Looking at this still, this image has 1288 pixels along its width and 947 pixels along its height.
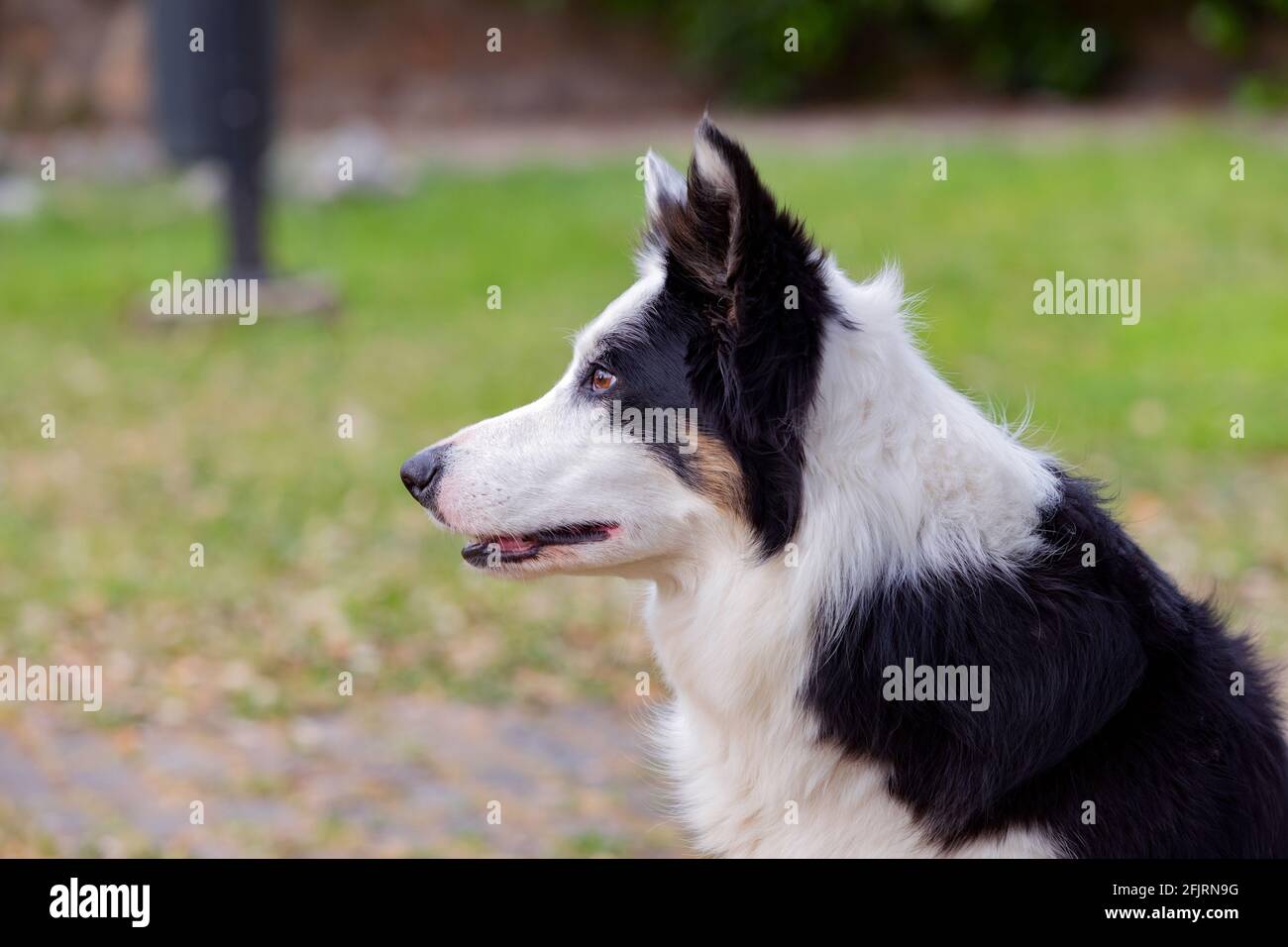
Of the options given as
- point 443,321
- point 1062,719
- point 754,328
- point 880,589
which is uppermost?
point 443,321

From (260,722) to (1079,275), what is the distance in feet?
26.2

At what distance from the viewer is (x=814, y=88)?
18.6 m

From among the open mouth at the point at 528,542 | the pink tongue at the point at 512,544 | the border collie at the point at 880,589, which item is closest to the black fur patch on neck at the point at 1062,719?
the border collie at the point at 880,589

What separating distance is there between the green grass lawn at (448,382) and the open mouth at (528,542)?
875 mm

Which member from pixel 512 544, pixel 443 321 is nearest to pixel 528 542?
pixel 512 544

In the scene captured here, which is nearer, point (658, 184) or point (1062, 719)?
point (1062, 719)

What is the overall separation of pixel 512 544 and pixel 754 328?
73 cm

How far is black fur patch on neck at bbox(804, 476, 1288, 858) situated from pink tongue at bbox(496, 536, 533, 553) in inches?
27.1

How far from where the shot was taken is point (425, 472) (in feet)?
10.6

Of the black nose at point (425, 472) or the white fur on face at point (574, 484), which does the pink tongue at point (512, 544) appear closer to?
the white fur on face at point (574, 484)

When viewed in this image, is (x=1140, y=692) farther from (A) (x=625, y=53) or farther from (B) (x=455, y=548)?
(A) (x=625, y=53)

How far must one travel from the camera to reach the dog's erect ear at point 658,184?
325 cm

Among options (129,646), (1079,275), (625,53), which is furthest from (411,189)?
(129,646)

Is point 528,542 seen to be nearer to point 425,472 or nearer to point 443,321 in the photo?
point 425,472
